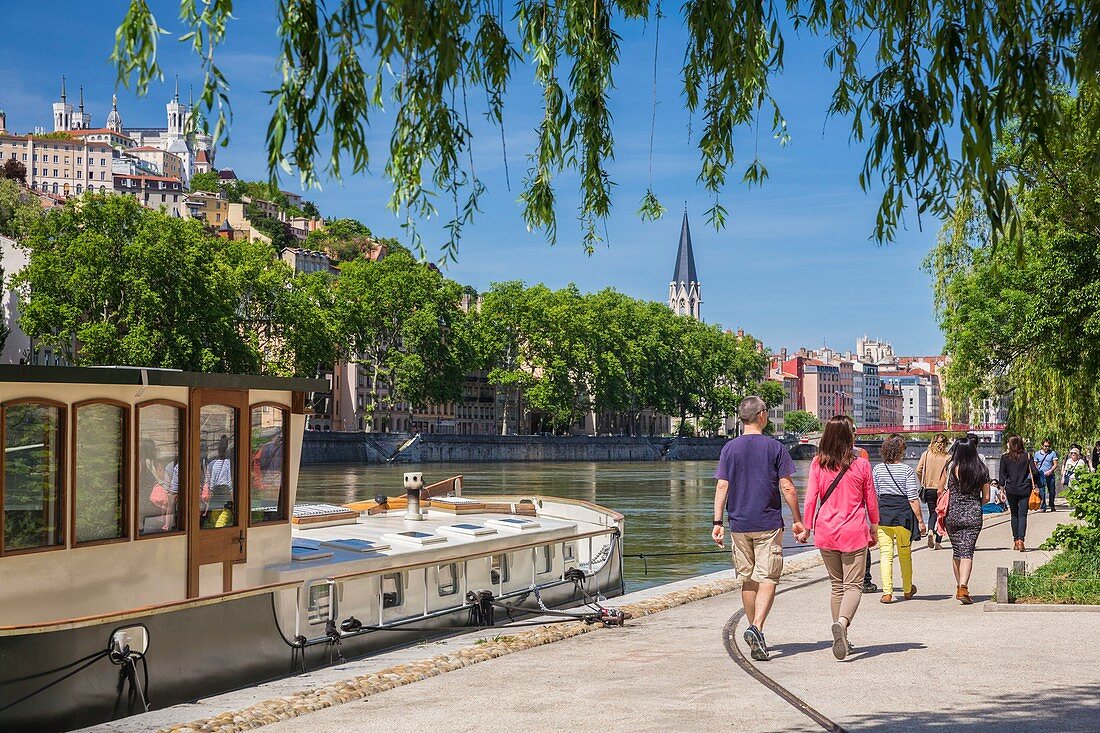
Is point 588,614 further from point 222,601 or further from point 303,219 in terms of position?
point 303,219

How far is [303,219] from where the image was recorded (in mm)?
180750

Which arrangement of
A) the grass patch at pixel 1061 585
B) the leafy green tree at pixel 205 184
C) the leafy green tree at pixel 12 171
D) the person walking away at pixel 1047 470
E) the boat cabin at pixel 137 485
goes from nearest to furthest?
1. the boat cabin at pixel 137 485
2. the grass patch at pixel 1061 585
3. the person walking away at pixel 1047 470
4. the leafy green tree at pixel 12 171
5. the leafy green tree at pixel 205 184

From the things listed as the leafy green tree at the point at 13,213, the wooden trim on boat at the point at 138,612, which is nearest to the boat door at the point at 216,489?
the wooden trim on boat at the point at 138,612

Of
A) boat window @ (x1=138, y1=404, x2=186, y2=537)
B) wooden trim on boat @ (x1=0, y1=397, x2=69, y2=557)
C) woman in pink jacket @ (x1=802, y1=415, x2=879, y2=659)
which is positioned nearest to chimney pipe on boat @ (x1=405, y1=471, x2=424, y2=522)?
boat window @ (x1=138, y1=404, x2=186, y2=537)

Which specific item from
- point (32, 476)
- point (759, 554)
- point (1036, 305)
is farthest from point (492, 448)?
point (759, 554)

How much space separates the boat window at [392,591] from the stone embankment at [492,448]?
66.4m

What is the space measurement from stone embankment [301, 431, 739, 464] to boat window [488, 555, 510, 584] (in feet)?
213

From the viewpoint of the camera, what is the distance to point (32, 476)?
934 cm

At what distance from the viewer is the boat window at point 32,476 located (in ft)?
30.3

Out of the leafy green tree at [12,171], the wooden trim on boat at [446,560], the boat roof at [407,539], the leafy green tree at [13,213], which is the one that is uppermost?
the leafy green tree at [12,171]

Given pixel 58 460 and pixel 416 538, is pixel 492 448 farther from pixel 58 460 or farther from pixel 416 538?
pixel 58 460

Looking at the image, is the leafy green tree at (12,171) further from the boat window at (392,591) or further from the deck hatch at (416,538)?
the boat window at (392,591)

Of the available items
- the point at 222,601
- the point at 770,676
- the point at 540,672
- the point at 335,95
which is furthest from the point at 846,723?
the point at 222,601

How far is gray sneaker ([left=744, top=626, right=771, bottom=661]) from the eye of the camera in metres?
9.05
